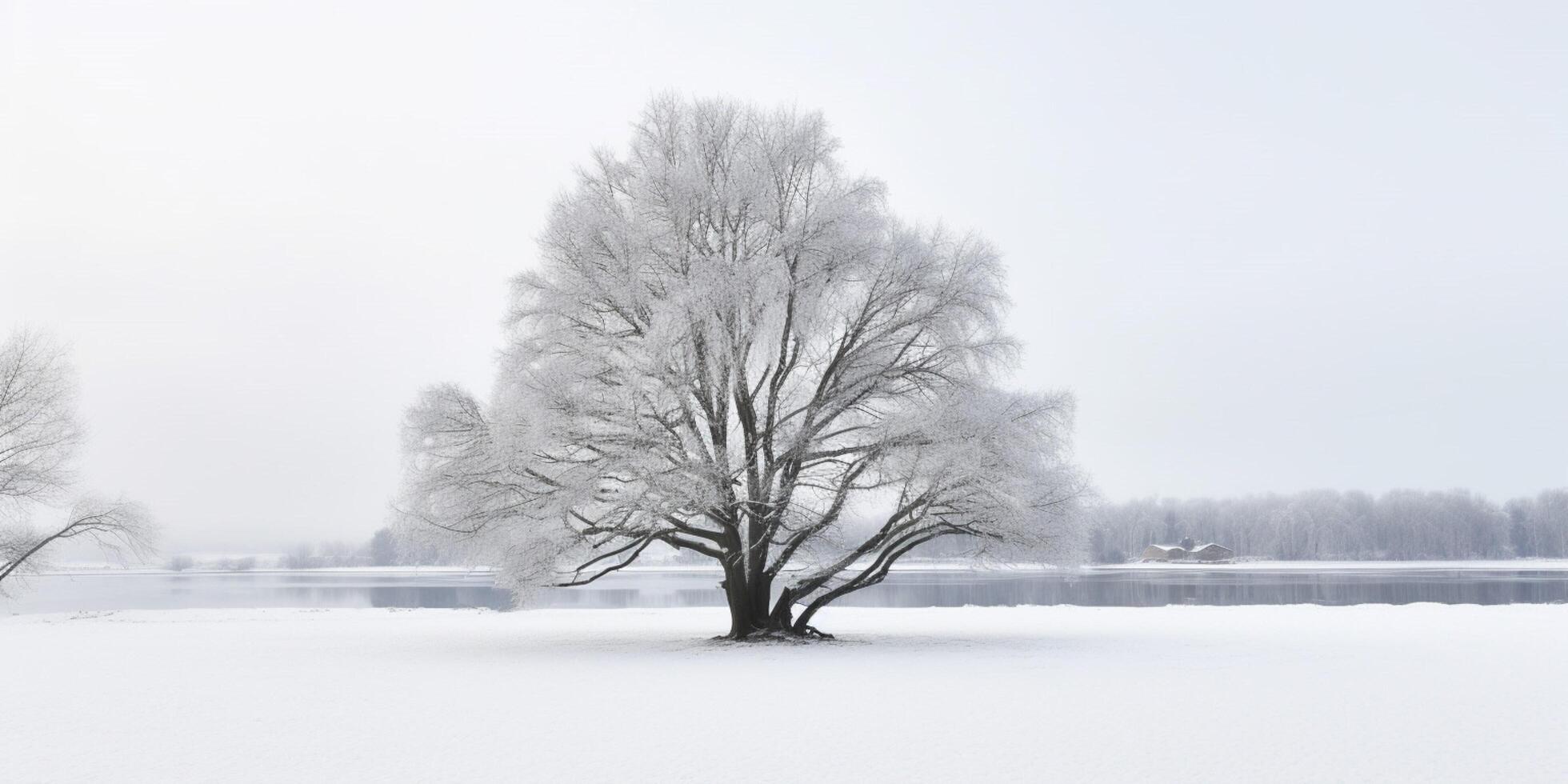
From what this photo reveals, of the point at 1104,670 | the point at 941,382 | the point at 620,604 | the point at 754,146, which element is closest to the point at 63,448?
the point at 620,604

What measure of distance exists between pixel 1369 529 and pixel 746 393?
150489 mm

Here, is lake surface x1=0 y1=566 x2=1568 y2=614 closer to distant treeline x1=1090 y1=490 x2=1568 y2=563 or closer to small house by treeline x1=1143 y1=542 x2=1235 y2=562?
distant treeline x1=1090 y1=490 x2=1568 y2=563

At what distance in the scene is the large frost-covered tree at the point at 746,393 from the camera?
20.4m

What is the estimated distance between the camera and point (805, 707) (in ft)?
42.4

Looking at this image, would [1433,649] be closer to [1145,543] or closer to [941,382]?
[941,382]

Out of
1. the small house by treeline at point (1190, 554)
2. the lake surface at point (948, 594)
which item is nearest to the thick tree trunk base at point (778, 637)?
the lake surface at point (948, 594)

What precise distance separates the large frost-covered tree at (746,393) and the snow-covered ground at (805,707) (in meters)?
2.36

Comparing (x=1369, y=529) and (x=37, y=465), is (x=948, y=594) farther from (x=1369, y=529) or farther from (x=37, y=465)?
(x=1369, y=529)

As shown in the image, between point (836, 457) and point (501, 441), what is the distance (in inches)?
271

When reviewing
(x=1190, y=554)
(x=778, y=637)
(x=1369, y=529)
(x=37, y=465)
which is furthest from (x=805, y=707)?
(x=1369, y=529)

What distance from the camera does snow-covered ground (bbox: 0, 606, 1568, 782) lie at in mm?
9688

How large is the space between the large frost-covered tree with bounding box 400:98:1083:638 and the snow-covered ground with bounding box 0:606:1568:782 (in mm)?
2361

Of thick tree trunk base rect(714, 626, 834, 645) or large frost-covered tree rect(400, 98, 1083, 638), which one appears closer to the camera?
large frost-covered tree rect(400, 98, 1083, 638)

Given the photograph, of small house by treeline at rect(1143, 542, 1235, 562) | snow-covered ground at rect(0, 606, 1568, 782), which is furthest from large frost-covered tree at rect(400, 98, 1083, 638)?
small house by treeline at rect(1143, 542, 1235, 562)
